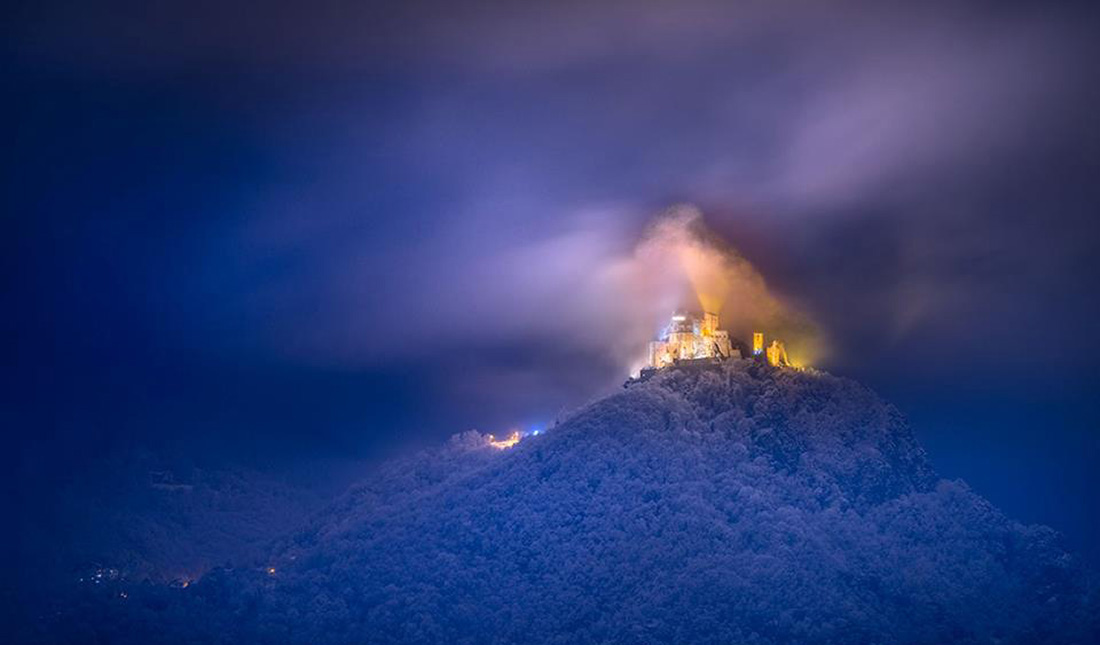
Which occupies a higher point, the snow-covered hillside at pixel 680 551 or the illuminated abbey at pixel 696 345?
the illuminated abbey at pixel 696 345

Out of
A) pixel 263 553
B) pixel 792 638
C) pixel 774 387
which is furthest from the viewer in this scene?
pixel 263 553

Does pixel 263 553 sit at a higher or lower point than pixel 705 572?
higher

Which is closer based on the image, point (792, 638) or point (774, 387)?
point (792, 638)

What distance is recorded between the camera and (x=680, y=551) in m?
132

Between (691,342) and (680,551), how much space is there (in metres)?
27.8

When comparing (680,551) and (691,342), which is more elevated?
(691,342)

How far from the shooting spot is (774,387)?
147 m

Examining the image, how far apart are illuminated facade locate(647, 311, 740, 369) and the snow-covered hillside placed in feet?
11.8

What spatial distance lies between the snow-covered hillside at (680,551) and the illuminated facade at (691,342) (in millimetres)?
3599

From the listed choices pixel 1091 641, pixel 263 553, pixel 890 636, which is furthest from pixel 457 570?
pixel 1091 641

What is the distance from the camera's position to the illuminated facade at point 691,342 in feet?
492

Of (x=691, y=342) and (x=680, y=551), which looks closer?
(x=680, y=551)

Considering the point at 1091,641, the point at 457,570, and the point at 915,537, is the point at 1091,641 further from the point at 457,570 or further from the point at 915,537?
the point at 457,570

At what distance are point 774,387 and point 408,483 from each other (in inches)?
1796
